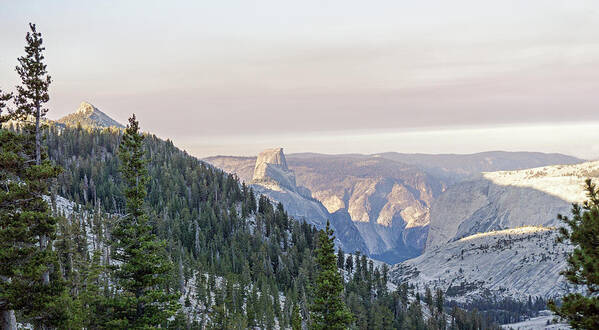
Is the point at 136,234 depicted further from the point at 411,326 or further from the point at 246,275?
the point at 411,326

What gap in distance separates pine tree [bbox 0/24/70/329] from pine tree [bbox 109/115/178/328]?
5.39 meters

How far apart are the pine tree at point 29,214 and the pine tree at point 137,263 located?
17.7ft

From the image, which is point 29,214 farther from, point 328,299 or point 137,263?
point 328,299

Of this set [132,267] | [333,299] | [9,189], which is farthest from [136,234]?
[333,299]

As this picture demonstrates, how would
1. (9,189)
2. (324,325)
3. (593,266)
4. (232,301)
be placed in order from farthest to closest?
(232,301), (324,325), (9,189), (593,266)

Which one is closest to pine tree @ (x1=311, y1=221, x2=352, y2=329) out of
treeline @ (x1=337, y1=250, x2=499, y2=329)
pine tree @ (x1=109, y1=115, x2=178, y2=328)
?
Answer: pine tree @ (x1=109, y1=115, x2=178, y2=328)

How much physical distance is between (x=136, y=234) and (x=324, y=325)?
798 inches

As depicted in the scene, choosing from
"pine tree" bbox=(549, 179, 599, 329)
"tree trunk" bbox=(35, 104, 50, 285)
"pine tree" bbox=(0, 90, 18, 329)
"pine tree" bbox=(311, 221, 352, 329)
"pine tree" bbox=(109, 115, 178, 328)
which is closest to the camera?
"pine tree" bbox=(549, 179, 599, 329)

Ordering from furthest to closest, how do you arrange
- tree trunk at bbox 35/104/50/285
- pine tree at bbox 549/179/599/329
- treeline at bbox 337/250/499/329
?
treeline at bbox 337/250/499/329
tree trunk at bbox 35/104/50/285
pine tree at bbox 549/179/599/329

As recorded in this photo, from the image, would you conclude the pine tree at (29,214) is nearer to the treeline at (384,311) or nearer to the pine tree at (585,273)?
the pine tree at (585,273)

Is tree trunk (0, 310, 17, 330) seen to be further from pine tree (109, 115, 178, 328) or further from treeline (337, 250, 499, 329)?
treeline (337, 250, 499, 329)

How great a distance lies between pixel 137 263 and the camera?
40.6 m

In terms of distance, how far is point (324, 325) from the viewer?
1864 inches

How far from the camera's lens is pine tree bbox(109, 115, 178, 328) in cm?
4006
